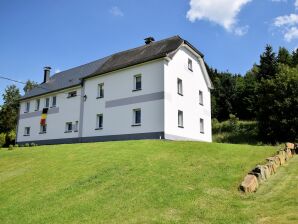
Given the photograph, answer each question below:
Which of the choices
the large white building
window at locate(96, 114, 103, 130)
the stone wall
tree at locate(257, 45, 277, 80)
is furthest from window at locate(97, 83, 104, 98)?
tree at locate(257, 45, 277, 80)

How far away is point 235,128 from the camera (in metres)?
43.1

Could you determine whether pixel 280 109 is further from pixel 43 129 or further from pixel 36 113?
pixel 36 113

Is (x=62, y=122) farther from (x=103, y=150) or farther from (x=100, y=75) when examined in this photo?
(x=103, y=150)

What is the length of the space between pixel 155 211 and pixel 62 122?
24.9 metres

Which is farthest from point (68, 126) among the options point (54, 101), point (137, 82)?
point (137, 82)

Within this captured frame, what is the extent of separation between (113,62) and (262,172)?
21.6 m

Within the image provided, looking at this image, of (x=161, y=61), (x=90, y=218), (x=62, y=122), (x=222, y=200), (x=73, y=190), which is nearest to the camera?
(x=90, y=218)

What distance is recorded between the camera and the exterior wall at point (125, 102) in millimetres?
25062

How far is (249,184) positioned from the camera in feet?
39.0

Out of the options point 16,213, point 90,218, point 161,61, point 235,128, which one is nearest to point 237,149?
point 161,61

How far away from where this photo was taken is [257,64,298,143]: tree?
33.3 metres

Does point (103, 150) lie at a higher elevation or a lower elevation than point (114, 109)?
lower

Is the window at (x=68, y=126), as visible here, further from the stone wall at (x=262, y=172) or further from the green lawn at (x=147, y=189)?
the stone wall at (x=262, y=172)

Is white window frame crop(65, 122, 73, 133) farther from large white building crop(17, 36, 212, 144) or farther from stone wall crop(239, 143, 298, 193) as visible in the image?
stone wall crop(239, 143, 298, 193)
